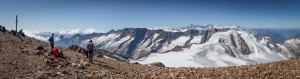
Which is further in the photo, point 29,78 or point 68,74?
point 68,74

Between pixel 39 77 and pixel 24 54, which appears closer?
pixel 39 77

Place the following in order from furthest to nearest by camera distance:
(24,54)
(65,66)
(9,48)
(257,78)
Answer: (9,48) → (24,54) → (65,66) → (257,78)

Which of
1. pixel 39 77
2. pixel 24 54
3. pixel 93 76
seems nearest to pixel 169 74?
pixel 93 76

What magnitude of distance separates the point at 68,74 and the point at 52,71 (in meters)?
1.61

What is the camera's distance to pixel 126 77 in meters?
25.3

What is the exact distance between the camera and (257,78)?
75.2ft

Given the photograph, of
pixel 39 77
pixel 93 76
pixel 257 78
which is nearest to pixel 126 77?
pixel 93 76

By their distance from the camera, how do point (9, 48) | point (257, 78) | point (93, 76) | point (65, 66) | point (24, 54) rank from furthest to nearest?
point (9, 48)
point (24, 54)
point (65, 66)
point (93, 76)
point (257, 78)

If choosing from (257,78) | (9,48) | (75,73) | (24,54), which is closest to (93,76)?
(75,73)

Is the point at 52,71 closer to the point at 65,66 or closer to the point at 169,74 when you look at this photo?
the point at 65,66

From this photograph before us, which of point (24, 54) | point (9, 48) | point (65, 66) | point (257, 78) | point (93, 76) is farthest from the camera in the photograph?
point (9, 48)

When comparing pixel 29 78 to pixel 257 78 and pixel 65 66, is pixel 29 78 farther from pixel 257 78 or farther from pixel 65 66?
pixel 257 78

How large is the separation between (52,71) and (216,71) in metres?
11.1

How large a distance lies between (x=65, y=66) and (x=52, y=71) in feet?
6.25
